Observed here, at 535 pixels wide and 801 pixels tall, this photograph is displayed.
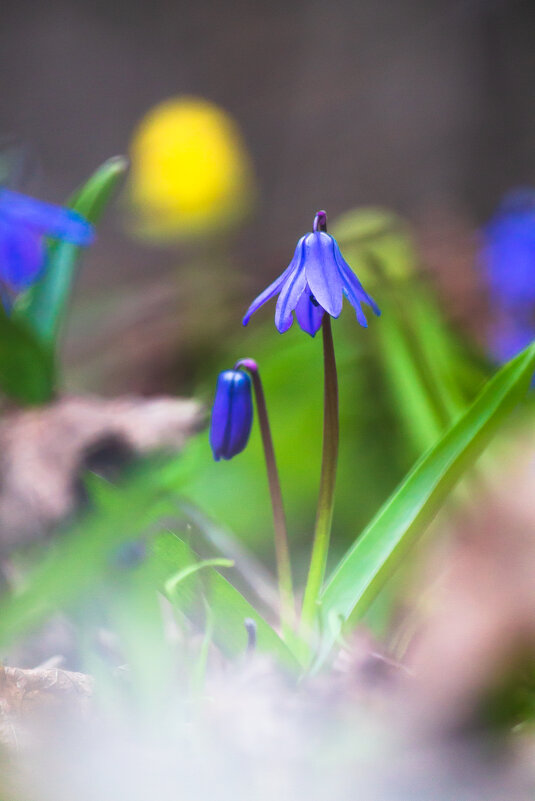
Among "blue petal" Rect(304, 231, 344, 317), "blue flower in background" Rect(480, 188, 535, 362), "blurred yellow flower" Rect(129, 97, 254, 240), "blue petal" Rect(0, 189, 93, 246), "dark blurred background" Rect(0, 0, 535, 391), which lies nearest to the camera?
"blue petal" Rect(304, 231, 344, 317)

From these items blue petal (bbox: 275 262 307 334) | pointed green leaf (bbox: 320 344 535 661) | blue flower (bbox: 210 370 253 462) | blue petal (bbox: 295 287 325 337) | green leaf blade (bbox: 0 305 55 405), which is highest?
green leaf blade (bbox: 0 305 55 405)

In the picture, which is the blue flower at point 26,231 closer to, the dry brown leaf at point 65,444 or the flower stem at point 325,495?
the dry brown leaf at point 65,444

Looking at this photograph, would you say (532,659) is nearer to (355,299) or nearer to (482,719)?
(482,719)

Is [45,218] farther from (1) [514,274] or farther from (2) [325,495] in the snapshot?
(1) [514,274]

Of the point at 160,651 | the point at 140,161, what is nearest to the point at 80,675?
the point at 160,651

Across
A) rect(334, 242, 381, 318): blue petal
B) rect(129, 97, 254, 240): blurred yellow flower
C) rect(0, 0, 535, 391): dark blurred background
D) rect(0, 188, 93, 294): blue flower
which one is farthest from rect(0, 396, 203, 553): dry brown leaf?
rect(0, 0, 535, 391): dark blurred background

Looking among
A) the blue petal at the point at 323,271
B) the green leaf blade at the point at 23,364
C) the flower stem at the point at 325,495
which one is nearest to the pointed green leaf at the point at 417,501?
→ the flower stem at the point at 325,495

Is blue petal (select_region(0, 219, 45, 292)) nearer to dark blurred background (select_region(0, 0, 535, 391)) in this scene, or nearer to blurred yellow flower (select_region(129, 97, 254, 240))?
blurred yellow flower (select_region(129, 97, 254, 240))

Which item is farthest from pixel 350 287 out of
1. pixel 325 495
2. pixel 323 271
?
pixel 325 495
